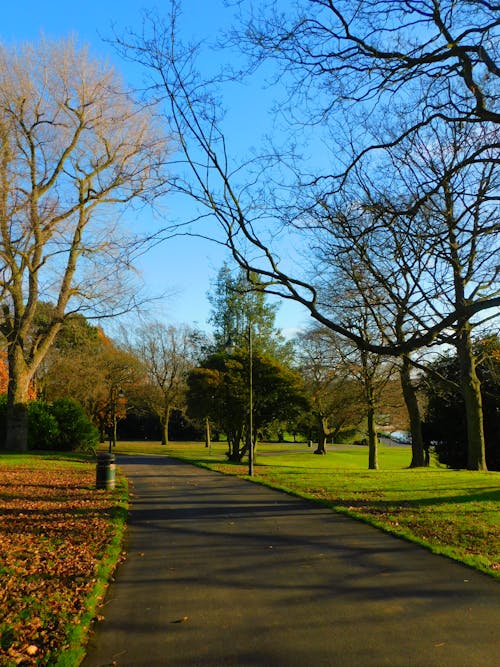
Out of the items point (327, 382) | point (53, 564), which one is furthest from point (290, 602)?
point (327, 382)

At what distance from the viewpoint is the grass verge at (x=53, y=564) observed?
470cm

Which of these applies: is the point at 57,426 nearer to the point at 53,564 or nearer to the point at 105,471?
the point at 105,471

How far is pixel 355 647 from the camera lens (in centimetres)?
454

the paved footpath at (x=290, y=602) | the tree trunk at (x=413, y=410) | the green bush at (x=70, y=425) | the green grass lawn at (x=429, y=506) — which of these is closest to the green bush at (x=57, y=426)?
the green bush at (x=70, y=425)

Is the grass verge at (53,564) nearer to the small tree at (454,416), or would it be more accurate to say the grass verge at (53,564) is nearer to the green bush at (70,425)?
the green bush at (70,425)

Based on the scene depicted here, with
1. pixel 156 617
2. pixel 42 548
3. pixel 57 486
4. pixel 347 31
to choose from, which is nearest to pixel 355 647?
pixel 156 617

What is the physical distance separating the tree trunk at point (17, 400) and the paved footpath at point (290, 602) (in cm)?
1908

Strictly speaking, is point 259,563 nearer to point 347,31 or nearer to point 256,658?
point 256,658

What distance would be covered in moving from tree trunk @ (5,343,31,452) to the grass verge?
1236cm

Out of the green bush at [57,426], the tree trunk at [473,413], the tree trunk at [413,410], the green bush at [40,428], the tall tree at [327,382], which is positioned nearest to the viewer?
the tree trunk at [473,413]

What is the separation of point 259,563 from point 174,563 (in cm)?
112

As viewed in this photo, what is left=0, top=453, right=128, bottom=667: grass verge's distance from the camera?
15.4 ft

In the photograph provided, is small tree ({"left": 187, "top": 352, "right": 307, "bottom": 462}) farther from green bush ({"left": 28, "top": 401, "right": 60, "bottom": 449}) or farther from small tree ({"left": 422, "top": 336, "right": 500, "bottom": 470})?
green bush ({"left": 28, "top": 401, "right": 60, "bottom": 449})

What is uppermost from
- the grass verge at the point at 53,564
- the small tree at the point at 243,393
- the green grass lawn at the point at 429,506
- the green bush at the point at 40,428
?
the small tree at the point at 243,393
